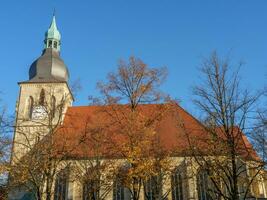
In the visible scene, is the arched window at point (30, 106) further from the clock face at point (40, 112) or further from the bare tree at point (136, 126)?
the bare tree at point (136, 126)

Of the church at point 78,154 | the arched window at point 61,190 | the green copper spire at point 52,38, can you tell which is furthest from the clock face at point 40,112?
the green copper spire at point 52,38

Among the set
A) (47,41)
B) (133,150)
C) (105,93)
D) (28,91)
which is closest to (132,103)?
(105,93)

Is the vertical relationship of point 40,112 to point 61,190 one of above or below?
above

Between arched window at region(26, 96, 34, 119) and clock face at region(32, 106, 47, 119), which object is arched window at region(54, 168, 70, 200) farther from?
arched window at region(26, 96, 34, 119)

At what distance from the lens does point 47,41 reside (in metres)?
40.1

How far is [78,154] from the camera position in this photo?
22.6 meters

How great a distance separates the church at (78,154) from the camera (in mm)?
18984

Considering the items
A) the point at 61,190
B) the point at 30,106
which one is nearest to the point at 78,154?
the point at 61,190

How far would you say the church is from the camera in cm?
1898

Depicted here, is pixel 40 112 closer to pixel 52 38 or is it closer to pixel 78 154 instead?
pixel 78 154

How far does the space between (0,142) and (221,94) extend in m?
10.5

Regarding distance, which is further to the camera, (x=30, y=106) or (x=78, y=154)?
(x=30, y=106)

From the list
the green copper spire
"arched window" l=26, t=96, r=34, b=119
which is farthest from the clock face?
the green copper spire

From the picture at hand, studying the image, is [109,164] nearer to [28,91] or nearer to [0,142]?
[0,142]
